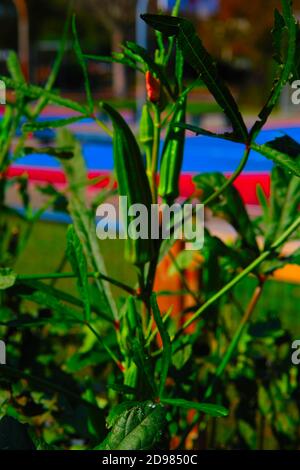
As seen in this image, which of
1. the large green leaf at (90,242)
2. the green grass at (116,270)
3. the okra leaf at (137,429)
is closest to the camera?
the okra leaf at (137,429)

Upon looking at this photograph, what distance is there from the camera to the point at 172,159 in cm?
93

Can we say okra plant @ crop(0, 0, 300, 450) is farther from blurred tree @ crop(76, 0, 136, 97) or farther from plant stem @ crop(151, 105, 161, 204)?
blurred tree @ crop(76, 0, 136, 97)

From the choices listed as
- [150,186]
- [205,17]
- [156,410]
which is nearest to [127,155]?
[150,186]

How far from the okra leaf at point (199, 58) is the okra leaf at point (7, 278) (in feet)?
0.83

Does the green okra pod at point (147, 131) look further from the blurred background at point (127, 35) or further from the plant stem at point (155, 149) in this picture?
the blurred background at point (127, 35)

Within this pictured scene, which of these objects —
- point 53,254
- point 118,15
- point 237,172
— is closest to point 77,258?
point 237,172

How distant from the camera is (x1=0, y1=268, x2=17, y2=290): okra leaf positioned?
2.77 ft

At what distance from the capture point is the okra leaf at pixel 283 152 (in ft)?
2.52

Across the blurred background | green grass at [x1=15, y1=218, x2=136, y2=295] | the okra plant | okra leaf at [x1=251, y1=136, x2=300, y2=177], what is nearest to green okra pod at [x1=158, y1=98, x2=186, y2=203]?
the okra plant

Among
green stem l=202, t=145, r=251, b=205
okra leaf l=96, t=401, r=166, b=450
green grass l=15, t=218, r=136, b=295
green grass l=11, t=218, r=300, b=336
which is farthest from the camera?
green grass l=15, t=218, r=136, b=295

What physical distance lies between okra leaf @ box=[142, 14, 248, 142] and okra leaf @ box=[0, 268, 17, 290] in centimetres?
25

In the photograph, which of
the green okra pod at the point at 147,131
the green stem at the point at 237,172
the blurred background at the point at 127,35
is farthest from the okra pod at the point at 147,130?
the blurred background at the point at 127,35

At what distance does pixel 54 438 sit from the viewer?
1284 mm

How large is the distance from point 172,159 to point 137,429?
0.33 m
